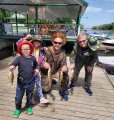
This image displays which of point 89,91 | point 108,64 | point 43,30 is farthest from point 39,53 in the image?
point 43,30

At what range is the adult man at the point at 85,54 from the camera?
5.73 metres

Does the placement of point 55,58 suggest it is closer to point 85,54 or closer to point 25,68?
point 85,54

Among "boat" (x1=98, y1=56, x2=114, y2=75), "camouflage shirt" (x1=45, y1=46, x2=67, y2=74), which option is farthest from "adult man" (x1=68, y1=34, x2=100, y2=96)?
"boat" (x1=98, y1=56, x2=114, y2=75)

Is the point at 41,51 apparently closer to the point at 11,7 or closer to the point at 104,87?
the point at 104,87

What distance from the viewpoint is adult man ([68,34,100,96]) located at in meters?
5.73

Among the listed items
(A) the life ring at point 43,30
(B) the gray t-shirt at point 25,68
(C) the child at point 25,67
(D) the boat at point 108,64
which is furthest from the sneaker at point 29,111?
(A) the life ring at point 43,30

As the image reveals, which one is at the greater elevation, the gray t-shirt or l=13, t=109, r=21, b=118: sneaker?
the gray t-shirt

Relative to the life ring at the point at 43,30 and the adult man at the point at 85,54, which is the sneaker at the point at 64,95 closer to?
the adult man at the point at 85,54

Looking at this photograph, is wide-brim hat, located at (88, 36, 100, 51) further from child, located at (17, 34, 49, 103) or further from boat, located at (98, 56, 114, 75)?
boat, located at (98, 56, 114, 75)

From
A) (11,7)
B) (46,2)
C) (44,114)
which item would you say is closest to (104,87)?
(44,114)

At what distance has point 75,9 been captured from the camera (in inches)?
780

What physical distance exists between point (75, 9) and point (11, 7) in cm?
631

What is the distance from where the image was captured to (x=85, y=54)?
19.8 ft

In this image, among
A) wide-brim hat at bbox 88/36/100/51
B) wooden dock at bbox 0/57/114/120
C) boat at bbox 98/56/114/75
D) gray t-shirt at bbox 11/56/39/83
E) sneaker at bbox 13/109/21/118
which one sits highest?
wide-brim hat at bbox 88/36/100/51
